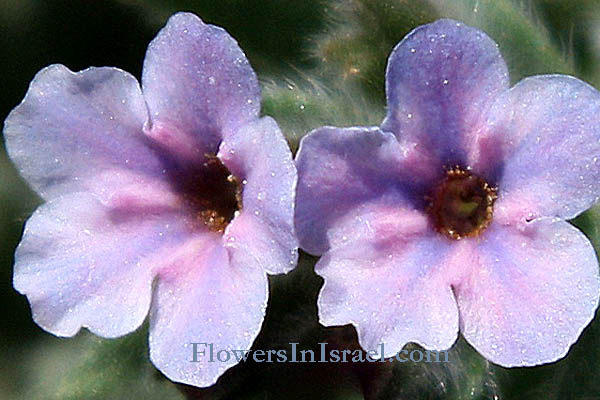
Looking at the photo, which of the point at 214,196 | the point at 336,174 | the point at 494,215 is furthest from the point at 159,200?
the point at 494,215

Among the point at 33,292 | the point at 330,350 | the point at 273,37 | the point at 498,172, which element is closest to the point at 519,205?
the point at 498,172

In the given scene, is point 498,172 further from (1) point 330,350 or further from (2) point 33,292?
(2) point 33,292

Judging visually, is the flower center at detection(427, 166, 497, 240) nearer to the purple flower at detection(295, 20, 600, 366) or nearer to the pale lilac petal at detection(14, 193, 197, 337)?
the purple flower at detection(295, 20, 600, 366)

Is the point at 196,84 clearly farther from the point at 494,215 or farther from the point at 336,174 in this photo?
the point at 494,215

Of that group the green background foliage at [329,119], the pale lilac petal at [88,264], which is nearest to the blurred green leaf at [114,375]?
the green background foliage at [329,119]

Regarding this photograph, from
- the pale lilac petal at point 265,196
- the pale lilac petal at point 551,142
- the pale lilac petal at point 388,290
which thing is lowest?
the pale lilac petal at point 388,290

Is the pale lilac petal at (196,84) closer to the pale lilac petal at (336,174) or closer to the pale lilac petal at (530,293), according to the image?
the pale lilac petal at (336,174)
